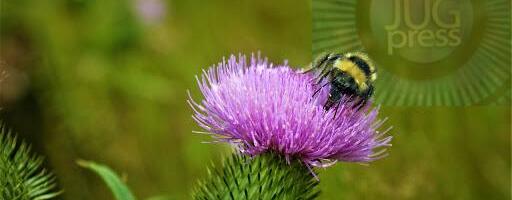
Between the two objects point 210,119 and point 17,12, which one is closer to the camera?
point 210,119

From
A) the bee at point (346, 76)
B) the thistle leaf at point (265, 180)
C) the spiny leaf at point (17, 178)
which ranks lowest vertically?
the thistle leaf at point (265, 180)

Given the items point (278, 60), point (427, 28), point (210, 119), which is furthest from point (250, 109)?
point (278, 60)

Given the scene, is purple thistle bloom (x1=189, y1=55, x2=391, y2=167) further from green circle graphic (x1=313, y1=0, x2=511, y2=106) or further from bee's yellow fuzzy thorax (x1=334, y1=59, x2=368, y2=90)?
green circle graphic (x1=313, y1=0, x2=511, y2=106)

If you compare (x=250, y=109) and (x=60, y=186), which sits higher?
(x=250, y=109)

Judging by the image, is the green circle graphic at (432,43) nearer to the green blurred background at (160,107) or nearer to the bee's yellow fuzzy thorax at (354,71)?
the green blurred background at (160,107)

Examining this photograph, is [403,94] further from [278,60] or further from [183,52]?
[183,52]

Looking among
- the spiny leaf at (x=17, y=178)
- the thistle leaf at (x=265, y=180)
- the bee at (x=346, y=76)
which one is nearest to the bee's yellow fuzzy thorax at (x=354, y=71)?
the bee at (x=346, y=76)

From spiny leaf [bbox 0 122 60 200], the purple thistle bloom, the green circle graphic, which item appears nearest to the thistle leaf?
the purple thistle bloom
